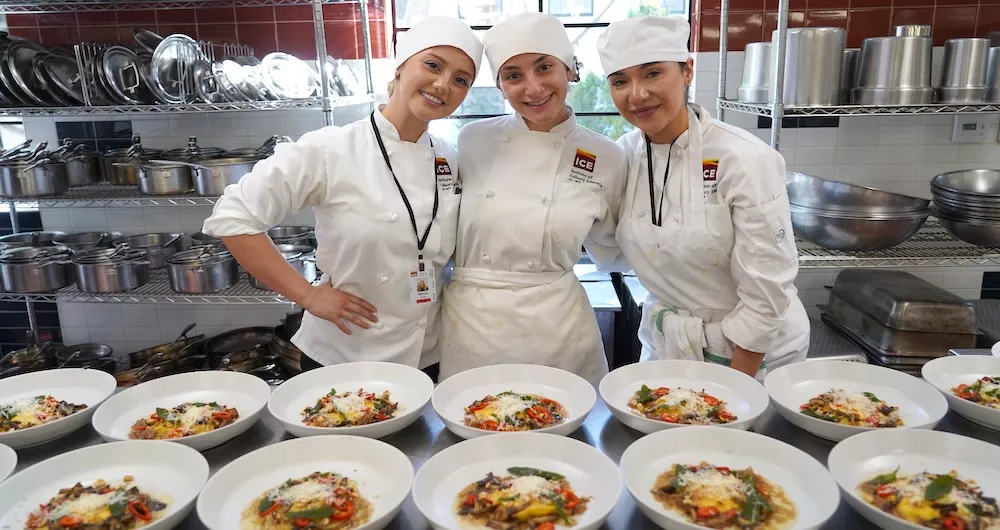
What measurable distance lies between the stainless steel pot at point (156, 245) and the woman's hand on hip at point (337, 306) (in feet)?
5.72

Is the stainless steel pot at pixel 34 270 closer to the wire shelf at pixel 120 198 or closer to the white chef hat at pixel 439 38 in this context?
the wire shelf at pixel 120 198

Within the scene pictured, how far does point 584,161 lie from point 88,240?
2962 millimetres

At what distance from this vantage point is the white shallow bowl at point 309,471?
113 cm

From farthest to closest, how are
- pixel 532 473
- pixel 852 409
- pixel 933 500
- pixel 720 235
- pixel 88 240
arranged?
pixel 88 240
pixel 720 235
pixel 852 409
pixel 532 473
pixel 933 500

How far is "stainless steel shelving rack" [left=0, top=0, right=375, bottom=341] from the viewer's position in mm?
3092

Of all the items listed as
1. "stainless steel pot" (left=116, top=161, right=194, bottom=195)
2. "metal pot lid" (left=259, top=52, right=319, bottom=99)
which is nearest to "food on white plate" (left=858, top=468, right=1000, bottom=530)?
"metal pot lid" (left=259, top=52, right=319, bottom=99)

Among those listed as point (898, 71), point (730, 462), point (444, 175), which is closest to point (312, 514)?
point (730, 462)

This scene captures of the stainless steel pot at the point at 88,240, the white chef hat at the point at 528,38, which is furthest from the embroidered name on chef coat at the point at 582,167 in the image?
the stainless steel pot at the point at 88,240

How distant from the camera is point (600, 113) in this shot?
13.1 feet

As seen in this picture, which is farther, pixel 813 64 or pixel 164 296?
pixel 164 296

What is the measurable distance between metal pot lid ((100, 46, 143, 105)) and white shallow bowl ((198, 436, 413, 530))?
258cm

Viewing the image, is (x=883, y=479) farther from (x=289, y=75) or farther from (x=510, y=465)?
(x=289, y=75)

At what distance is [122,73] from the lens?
10.8 feet

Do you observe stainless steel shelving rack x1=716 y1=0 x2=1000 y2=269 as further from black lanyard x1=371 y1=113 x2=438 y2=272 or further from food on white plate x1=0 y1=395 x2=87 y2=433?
food on white plate x1=0 y1=395 x2=87 y2=433
